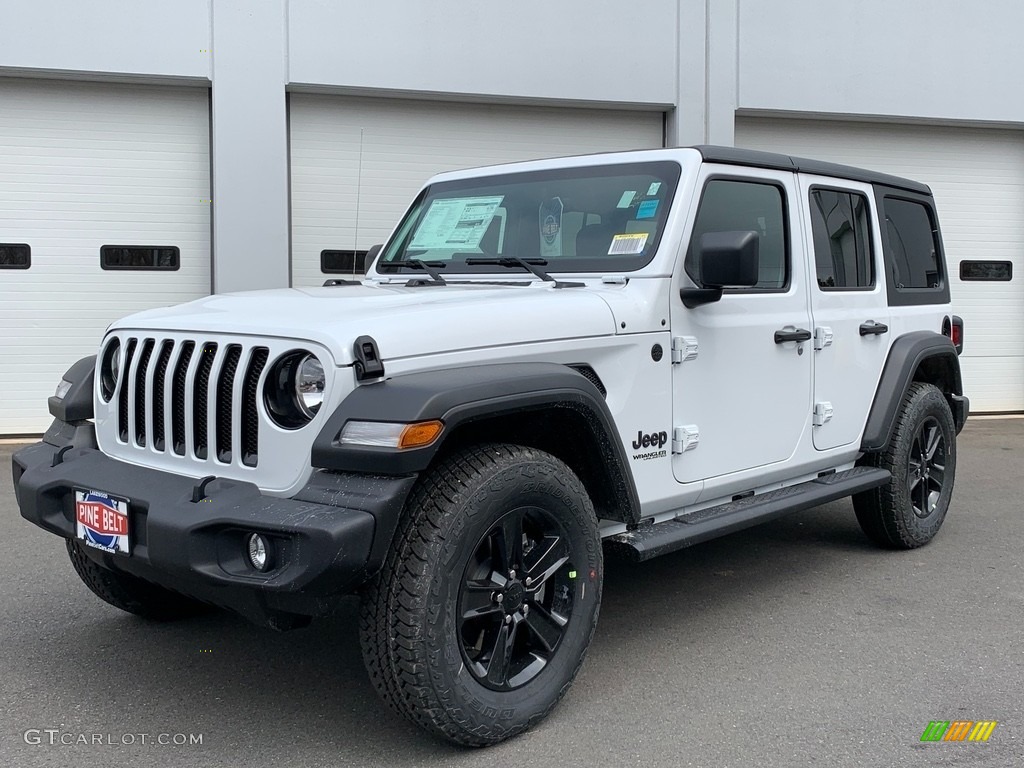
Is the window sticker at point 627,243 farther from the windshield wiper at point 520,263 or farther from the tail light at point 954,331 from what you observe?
the tail light at point 954,331

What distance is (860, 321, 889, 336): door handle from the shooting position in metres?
4.90

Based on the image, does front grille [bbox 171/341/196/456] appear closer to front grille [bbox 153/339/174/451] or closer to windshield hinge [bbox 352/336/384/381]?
front grille [bbox 153/339/174/451]

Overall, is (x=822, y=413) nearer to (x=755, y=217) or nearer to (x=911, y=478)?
(x=755, y=217)

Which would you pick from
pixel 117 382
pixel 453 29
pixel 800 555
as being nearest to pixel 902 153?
pixel 453 29

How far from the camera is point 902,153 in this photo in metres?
10.3

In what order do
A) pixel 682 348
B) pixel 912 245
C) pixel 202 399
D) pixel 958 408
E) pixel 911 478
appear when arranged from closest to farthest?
pixel 202 399
pixel 682 348
pixel 911 478
pixel 912 245
pixel 958 408

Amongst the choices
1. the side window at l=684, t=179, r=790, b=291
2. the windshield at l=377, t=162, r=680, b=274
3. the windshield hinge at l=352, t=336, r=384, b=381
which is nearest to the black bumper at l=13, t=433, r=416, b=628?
the windshield hinge at l=352, t=336, r=384, b=381

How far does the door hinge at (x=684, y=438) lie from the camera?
3.81 meters

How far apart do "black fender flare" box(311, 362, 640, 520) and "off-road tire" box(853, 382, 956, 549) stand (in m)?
2.44

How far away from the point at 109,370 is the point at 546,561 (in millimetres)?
1674

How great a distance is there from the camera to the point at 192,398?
314 cm

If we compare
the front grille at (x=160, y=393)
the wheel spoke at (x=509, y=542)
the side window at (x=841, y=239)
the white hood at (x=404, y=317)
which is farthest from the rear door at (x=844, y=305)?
the front grille at (x=160, y=393)

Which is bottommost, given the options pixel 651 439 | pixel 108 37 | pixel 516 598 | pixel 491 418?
pixel 516 598

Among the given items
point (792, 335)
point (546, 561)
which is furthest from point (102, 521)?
point (792, 335)
